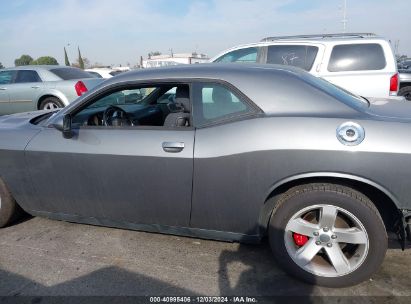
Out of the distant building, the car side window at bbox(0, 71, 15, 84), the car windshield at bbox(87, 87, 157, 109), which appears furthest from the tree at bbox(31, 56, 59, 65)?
the car windshield at bbox(87, 87, 157, 109)

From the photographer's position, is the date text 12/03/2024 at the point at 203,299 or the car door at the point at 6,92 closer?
the date text 12/03/2024 at the point at 203,299

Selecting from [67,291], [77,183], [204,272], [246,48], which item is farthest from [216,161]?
[246,48]

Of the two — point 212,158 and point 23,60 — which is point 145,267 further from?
point 23,60

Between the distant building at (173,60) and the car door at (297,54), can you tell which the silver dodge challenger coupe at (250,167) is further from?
the distant building at (173,60)

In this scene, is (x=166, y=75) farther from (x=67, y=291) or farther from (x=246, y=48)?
(x=246, y=48)

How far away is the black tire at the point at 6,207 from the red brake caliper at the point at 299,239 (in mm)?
2621

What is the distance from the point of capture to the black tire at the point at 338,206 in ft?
7.20

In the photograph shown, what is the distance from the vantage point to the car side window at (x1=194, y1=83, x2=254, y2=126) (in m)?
2.41

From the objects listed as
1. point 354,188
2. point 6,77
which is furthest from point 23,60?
point 354,188

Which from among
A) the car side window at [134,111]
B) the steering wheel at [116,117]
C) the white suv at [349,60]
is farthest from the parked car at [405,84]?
the steering wheel at [116,117]

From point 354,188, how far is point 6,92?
8.64 m

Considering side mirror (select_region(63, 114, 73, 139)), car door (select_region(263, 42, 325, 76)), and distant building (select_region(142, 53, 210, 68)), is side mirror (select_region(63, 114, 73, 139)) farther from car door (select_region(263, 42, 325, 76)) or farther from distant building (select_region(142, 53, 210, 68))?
distant building (select_region(142, 53, 210, 68))

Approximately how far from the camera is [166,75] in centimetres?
262

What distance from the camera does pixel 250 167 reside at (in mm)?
2287
